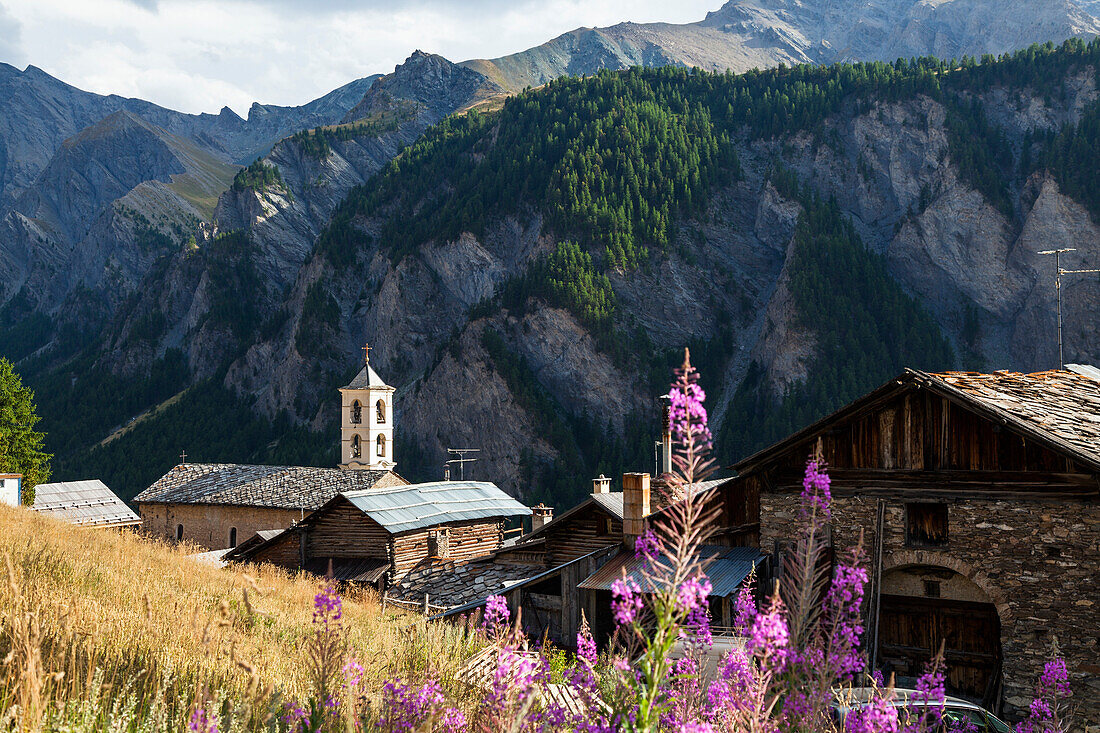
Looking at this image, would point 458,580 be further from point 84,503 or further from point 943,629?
point 84,503

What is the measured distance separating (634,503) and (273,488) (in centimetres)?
3466

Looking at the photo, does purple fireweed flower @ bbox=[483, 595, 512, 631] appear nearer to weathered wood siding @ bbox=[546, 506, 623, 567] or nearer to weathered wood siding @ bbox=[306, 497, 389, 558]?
weathered wood siding @ bbox=[546, 506, 623, 567]

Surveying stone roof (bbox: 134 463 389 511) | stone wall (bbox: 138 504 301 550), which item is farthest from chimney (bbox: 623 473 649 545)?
stone wall (bbox: 138 504 301 550)

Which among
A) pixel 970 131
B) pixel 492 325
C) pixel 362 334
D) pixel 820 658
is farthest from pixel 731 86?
pixel 820 658

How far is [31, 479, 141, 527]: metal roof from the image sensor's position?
53625mm

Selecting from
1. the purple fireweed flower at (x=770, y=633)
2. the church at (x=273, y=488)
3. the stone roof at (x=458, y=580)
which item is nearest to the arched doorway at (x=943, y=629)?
the stone roof at (x=458, y=580)

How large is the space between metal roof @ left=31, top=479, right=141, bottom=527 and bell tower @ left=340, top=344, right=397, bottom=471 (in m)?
15.9

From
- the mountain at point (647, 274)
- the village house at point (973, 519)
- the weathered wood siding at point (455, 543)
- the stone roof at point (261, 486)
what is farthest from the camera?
the mountain at point (647, 274)

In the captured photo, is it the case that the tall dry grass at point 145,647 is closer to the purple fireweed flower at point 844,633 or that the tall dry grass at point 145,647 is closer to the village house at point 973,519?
the purple fireweed flower at point 844,633

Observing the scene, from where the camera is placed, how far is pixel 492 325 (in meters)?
102

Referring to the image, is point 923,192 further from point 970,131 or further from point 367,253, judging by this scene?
point 367,253

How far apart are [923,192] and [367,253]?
3148 inches

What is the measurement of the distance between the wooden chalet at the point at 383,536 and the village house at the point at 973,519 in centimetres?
1844

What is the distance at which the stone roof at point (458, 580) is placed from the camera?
1082 inches
